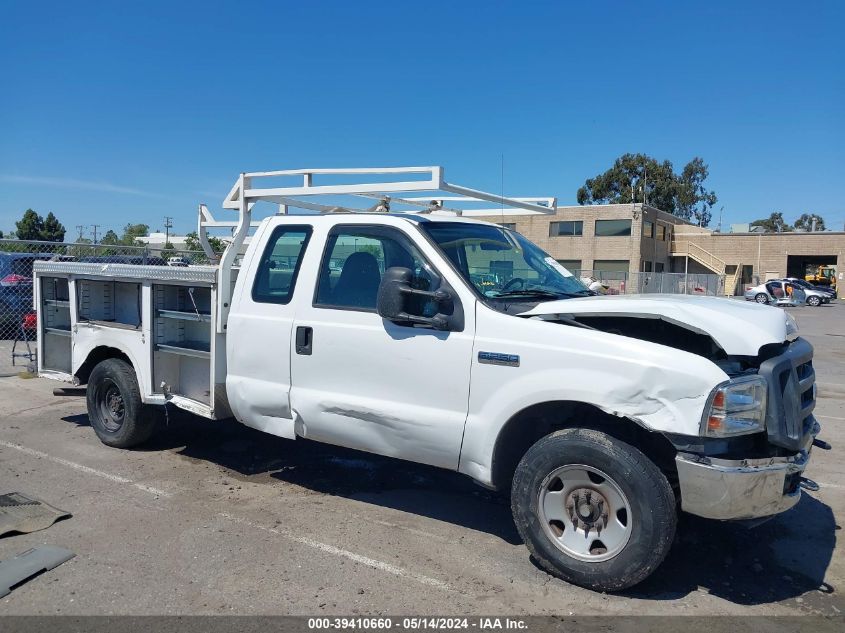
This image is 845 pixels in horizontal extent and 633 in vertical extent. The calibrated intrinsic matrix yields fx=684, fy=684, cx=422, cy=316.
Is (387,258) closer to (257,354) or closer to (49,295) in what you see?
(257,354)

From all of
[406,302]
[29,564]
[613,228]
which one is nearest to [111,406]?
[29,564]

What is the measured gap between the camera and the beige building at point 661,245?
164 ft

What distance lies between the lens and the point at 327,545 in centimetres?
442

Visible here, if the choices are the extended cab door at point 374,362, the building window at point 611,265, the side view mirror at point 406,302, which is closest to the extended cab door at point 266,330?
the extended cab door at point 374,362

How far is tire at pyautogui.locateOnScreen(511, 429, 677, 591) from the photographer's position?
361 cm

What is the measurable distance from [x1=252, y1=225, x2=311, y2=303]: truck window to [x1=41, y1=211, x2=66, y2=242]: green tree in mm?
61366

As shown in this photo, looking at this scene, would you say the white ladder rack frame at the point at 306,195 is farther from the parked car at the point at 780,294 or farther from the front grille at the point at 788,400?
the parked car at the point at 780,294

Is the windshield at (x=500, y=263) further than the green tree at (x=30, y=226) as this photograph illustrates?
No

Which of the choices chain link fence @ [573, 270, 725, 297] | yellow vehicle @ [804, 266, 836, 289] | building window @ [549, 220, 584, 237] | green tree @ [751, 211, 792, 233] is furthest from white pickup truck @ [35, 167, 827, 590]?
green tree @ [751, 211, 792, 233]

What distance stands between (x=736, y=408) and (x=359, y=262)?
2.62m

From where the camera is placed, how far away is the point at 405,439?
14.7 feet

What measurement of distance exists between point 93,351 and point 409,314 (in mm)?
3912

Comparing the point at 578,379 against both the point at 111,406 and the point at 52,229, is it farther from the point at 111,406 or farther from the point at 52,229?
the point at 52,229

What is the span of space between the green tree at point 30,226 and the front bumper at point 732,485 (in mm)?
65266
